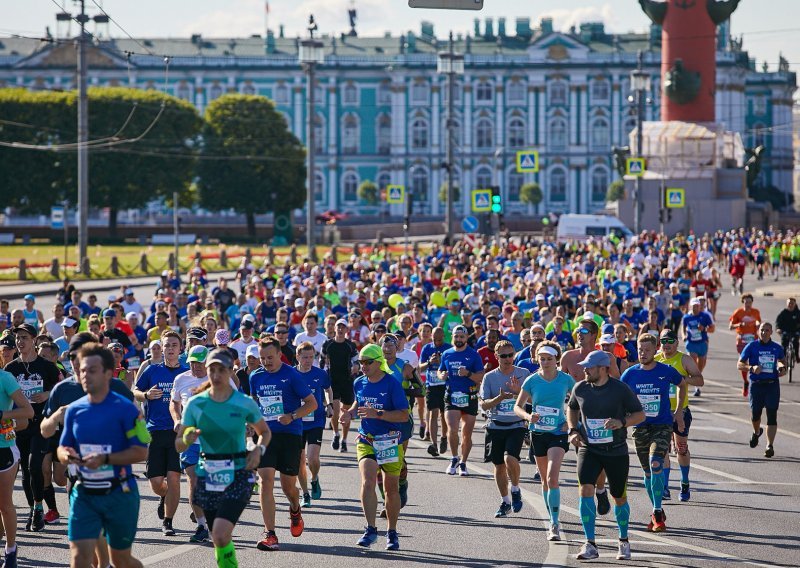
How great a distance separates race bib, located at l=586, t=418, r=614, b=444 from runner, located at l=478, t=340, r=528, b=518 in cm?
202

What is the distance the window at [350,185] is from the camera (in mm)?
129750

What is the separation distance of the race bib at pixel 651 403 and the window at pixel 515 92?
4568 inches

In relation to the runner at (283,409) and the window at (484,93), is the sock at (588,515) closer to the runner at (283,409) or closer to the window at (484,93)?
the runner at (283,409)

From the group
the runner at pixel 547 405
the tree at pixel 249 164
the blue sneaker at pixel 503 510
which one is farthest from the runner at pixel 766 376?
the tree at pixel 249 164

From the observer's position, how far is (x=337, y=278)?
118 ft

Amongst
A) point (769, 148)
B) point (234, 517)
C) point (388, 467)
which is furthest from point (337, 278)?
point (769, 148)

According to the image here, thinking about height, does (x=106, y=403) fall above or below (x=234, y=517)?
above

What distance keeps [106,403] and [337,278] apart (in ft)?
88.5

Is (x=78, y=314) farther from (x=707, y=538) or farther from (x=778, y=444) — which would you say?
(x=707, y=538)

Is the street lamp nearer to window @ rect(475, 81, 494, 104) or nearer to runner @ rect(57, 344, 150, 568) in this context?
runner @ rect(57, 344, 150, 568)

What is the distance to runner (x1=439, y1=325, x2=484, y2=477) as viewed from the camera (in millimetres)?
15984

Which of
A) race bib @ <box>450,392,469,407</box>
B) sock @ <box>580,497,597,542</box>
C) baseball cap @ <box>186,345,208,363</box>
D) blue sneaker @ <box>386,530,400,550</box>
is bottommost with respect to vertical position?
blue sneaker @ <box>386,530,400,550</box>

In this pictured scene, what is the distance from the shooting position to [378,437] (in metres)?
12.3

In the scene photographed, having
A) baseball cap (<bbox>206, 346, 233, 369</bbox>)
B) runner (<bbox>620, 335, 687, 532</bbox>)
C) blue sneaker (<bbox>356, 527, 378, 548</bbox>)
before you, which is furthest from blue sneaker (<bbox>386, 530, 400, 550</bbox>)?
baseball cap (<bbox>206, 346, 233, 369</bbox>)
